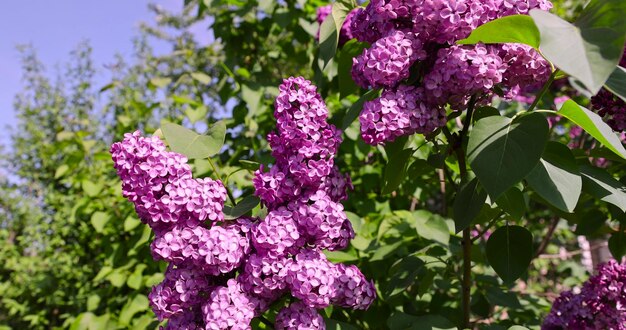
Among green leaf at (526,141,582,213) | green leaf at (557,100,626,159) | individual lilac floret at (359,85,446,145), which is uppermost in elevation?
green leaf at (557,100,626,159)

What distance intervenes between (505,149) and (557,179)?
137 millimetres

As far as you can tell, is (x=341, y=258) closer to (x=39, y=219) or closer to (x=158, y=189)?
(x=158, y=189)

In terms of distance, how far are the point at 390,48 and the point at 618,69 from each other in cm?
41

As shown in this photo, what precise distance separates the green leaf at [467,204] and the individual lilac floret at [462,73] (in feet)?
0.60

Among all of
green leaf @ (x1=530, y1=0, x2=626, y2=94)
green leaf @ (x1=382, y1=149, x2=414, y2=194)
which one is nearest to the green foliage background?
green leaf @ (x1=382, y1=149, x2=414, y2=194)

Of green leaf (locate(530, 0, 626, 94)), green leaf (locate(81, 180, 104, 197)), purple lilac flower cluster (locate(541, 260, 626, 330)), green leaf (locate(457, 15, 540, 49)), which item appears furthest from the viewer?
green leaf (locate(81, 180, 104, 197))

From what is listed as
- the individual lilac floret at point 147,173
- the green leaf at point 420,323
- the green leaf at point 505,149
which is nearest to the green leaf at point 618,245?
the green leaf at point 420,323

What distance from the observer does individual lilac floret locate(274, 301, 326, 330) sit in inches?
43.9

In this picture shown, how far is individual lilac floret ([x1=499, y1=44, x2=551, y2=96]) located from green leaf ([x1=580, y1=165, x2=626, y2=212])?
0.77ft

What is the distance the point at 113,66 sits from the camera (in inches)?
234

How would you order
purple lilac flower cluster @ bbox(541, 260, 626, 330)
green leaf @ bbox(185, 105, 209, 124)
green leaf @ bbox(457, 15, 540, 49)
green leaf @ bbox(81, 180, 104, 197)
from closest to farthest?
green leaf @ bbox(457, 15, 540, 49), purple lilac flower cluster @ bbox(541, 260, 626, 330), green leaf @ bbox(185, 105, 209, 124), green leaf @ bbox(81, 180, 104, 197)

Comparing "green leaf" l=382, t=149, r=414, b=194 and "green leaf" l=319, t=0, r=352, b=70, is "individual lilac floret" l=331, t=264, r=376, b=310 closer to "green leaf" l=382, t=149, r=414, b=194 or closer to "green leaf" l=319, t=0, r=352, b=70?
"green leaf" l=382, t=149, r=414, b=194

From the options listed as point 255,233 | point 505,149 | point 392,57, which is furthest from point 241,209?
point 505,149

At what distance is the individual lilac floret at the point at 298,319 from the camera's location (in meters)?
1.12
